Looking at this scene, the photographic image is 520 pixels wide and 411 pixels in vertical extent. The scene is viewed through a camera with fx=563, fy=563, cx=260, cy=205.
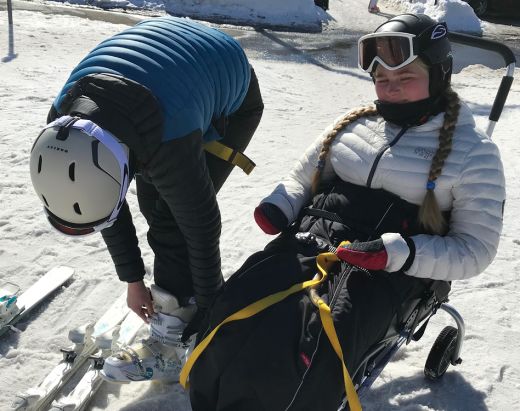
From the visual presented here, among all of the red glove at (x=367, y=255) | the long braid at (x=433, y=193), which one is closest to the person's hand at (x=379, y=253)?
the red glove at (x=367, y=255)

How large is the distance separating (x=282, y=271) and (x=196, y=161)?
0.48 meters

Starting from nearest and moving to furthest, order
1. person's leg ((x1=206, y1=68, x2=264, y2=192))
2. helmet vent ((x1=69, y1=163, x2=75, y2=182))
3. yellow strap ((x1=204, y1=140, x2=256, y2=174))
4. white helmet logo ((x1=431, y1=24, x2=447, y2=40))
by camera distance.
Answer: helmet vent ((x1=69, y1=163, x2=75, y2=182)) < white helmet logo ((x1=431, y1=24, x2=447, y2=40)) < yellow strap ((x1=204, y1=140, x2=256, y2=174)) < person's leg ((x1=206, y1=68, x2=264, y2=192))

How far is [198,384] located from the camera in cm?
185

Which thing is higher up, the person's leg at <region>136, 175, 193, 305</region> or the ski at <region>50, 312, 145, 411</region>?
the person's leg at <region>136, 175, 193, 305</region>

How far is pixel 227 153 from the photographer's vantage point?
7.98 feet

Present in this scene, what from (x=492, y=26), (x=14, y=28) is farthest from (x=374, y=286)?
(x=492, y=26)

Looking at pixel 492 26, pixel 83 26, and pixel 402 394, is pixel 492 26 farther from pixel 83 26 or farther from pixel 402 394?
pixel 402 394

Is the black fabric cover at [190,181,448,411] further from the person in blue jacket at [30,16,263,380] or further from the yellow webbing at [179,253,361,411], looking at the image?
the person in blue jacket at [30,16,263,380]

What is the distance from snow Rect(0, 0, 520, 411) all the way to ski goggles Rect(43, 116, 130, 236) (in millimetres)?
999

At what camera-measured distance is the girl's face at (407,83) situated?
2.19m

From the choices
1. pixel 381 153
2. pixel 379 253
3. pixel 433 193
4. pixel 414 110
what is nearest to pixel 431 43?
pixel 414 110

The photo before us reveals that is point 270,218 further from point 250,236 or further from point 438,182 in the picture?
point 250,236

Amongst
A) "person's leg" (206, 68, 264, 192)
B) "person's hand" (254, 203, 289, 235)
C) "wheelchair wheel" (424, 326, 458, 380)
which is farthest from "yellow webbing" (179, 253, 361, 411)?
"wheelchair wheel" (424, 326, 458, 380)

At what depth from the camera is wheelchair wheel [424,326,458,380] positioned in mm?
2568
